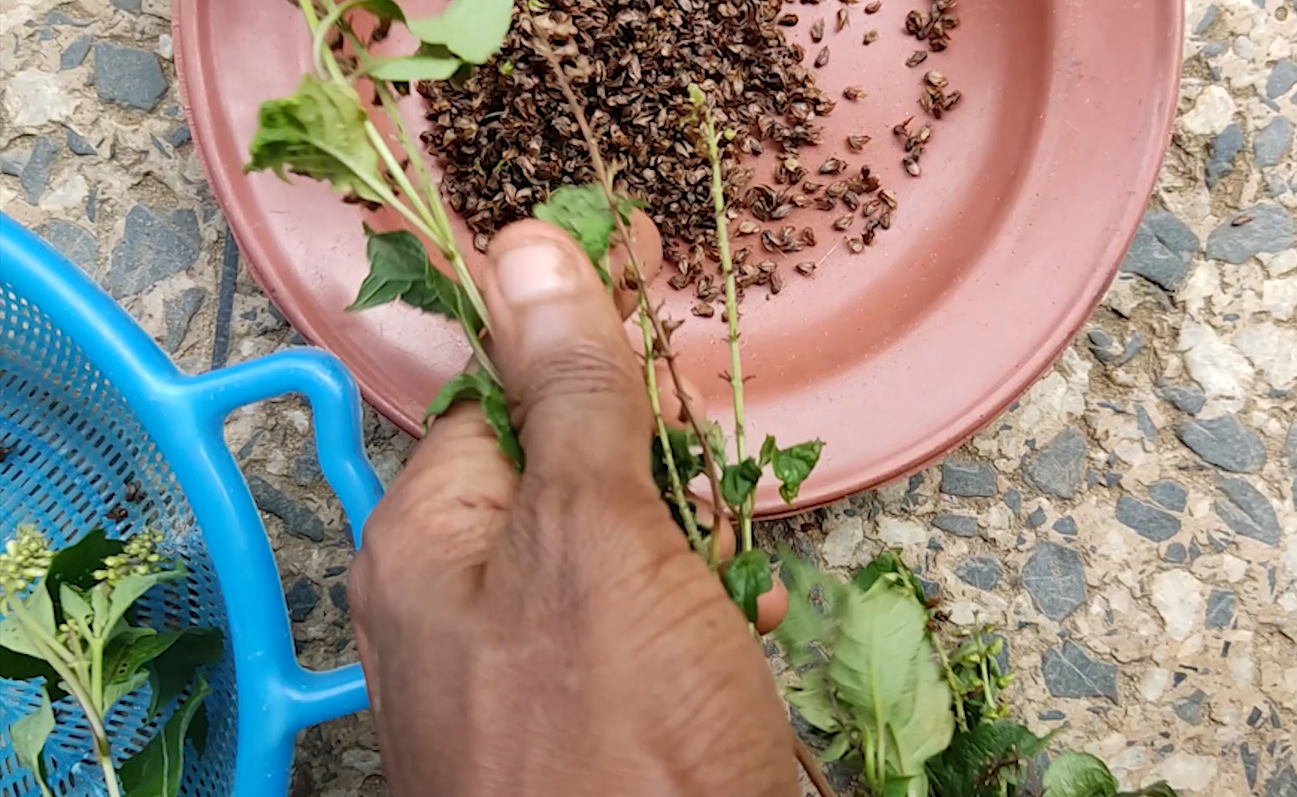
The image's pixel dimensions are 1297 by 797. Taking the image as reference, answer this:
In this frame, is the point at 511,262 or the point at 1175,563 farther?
the point at 1175,563

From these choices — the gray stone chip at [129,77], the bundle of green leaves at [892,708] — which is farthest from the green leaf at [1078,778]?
the gray stone chip at [129,77]

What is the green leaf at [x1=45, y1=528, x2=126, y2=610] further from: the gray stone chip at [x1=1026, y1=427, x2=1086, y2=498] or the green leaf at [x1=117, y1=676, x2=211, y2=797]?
the gray stone chip at [x1=1026, y1=427, x2=1086, y2=498]

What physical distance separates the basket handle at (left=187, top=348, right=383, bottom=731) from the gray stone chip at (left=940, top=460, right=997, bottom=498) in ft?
1.84

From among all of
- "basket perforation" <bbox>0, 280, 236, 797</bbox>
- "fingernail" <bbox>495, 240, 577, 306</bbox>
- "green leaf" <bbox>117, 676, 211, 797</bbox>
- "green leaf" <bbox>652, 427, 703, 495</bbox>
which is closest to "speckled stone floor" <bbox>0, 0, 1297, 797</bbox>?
"basket perforation" <bbox>0, 280, 236, 797</bbox>

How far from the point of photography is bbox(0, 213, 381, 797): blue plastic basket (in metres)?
0.74

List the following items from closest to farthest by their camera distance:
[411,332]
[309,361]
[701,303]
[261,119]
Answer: [261,119] < [309,361] < [411,332] < [701,303]

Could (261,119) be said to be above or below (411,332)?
above

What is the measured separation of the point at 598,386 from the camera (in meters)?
0.51

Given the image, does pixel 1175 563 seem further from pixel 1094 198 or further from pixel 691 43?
pixel 691 43

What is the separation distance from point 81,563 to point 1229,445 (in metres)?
1.07

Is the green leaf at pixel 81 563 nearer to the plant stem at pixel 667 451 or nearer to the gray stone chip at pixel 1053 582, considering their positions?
the plant stem at pixel 667 451

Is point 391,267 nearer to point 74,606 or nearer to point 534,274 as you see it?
point 534,274

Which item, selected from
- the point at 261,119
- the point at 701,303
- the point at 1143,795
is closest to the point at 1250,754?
the point at 1143,795

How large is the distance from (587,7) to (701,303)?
0.28 m
